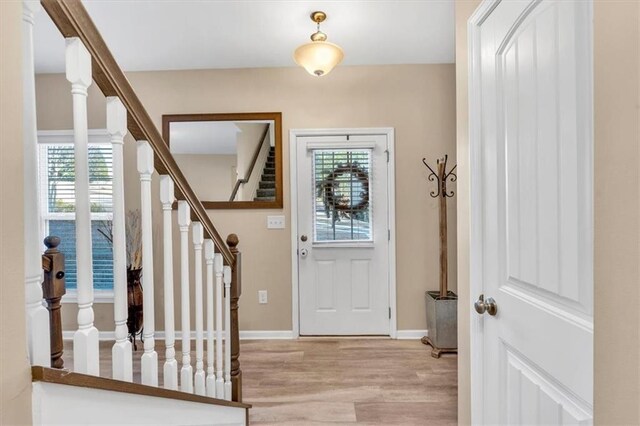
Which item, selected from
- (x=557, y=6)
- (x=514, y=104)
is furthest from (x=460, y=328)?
(x=557, y=6)

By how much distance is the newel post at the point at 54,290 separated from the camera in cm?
89

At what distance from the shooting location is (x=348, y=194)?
3.23 meters

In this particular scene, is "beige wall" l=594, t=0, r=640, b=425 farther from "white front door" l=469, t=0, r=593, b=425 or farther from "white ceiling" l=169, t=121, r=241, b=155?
"white ceiling" l=169, t=121, r=241, b=155

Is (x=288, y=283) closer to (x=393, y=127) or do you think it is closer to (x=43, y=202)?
(x=393, y=127)

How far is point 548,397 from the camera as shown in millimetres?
946

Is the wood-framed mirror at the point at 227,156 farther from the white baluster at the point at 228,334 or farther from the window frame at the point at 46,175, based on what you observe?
the white baluster at the point at 228,334

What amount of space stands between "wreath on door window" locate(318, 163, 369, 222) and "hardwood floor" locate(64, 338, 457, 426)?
126 centimetres

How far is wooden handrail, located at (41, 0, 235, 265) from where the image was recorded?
684 mm

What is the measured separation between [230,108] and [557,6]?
2862mm

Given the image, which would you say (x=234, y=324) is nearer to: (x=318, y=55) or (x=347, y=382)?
(x=347, y=382)

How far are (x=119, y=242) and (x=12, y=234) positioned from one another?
0.35 meters

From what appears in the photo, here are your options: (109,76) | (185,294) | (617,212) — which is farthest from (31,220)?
(617,212)

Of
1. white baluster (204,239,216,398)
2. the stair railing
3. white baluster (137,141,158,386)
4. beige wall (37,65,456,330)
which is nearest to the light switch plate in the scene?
beige wall (37,65,456,330)

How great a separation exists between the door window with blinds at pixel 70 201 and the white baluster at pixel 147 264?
245cm
